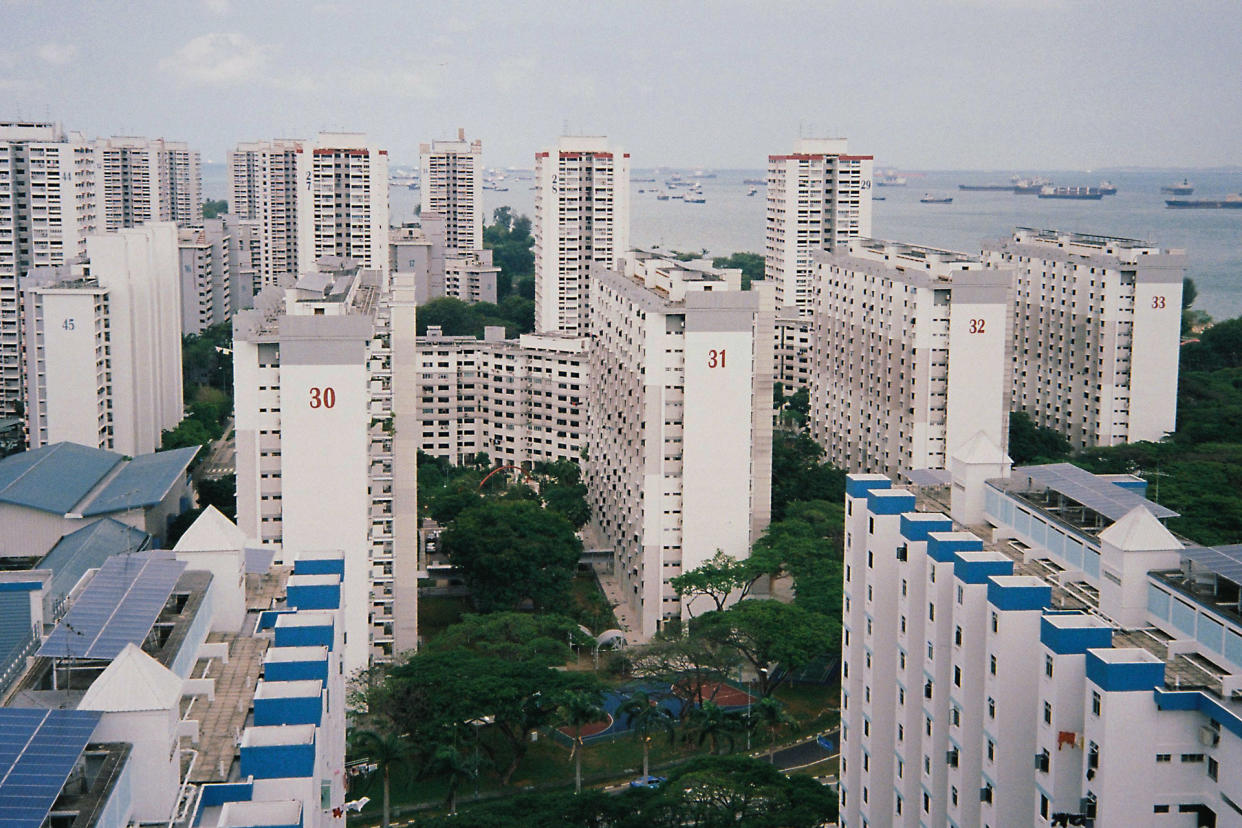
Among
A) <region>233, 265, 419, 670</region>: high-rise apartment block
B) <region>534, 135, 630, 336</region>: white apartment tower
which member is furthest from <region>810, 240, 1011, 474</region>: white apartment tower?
<region>534, 135, 630, 336</region>: white apartment tower

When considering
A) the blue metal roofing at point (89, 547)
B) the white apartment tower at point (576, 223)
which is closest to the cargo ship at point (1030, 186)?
the white apartment tower at point (576, 223)

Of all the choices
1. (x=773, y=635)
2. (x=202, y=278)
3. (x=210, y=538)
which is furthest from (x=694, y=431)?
(x=202, y=278)

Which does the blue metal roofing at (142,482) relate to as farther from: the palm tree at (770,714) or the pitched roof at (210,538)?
the pitched roof at (210,538)

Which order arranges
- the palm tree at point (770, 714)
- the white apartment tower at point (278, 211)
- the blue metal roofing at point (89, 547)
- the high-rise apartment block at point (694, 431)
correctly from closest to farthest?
1. the palm tree at point (770, 714)
2. the blue metal roofing at point (89, 547)
3. the high-rise apartment block at point (694, 431)
4. the white apartment tower at point (278, 211)

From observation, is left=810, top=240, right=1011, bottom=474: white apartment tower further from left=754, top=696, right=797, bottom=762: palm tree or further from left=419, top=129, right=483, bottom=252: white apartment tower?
left=419, top=129, right=483, bottom=252: white apartment tower

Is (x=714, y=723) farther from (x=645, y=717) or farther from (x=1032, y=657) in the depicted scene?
(x=1032, y=657)

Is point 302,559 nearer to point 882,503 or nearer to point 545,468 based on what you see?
point 882,503

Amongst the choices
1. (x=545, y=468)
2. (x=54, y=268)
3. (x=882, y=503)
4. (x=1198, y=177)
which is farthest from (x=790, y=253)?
(x=1198, y=177)
